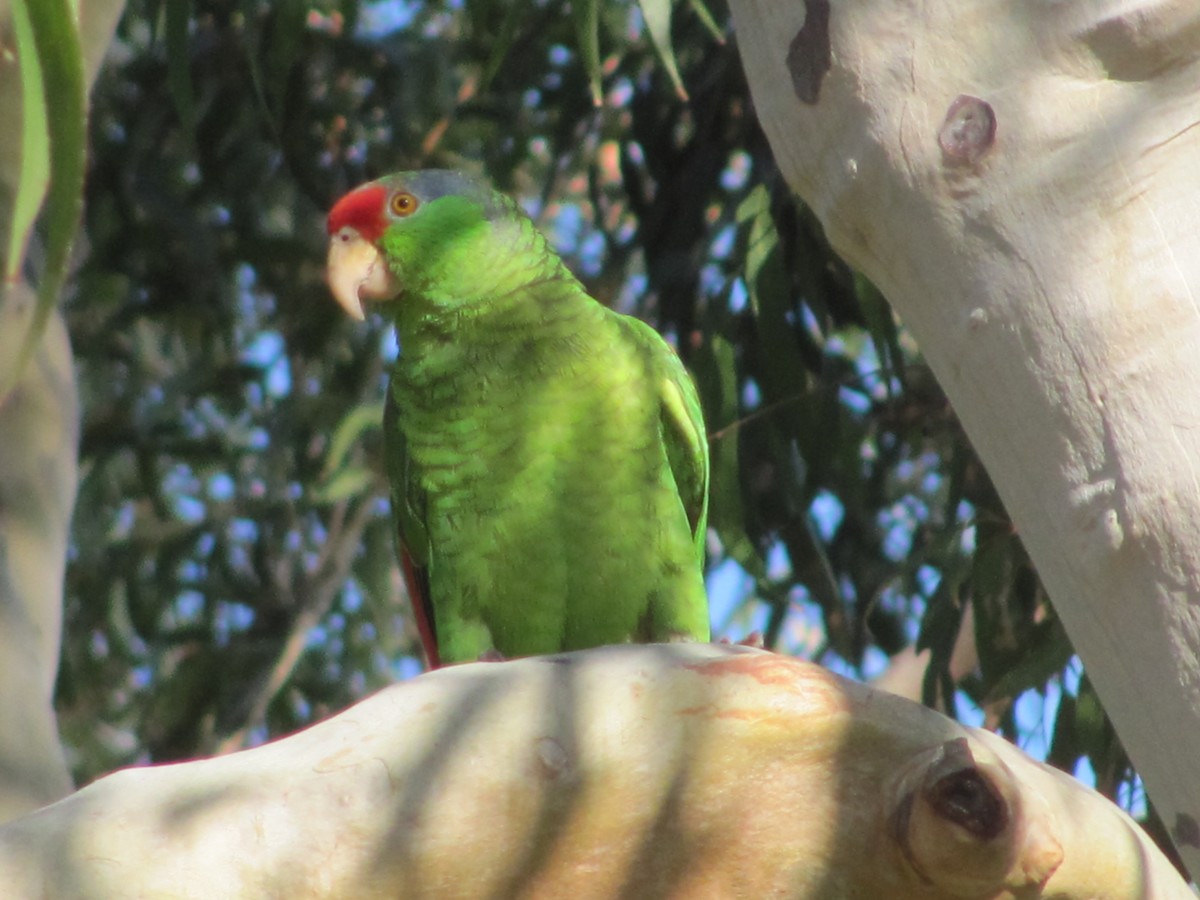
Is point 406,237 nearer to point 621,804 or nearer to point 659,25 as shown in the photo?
point 659,25

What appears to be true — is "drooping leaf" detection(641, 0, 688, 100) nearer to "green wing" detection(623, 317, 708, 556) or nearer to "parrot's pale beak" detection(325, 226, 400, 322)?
"green wing" detection(623, 317, 708, 556)

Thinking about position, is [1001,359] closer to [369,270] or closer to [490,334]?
[490,334]

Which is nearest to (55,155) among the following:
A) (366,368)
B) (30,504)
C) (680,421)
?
(30,504)

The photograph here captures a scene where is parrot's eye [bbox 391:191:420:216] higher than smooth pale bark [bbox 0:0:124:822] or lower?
higher

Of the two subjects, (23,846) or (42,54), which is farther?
(23,846)

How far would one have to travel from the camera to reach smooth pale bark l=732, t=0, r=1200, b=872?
908mm

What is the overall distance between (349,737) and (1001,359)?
504 mm

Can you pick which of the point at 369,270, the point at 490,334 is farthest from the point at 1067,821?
the point at 369,270

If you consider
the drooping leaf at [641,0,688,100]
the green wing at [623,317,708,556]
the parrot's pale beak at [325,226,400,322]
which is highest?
the drooping leaf at [641,0,688,100]

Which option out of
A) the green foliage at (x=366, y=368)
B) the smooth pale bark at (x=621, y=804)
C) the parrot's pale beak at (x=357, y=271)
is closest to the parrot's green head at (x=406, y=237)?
the parrot's pale beak at (x=357, y=271)

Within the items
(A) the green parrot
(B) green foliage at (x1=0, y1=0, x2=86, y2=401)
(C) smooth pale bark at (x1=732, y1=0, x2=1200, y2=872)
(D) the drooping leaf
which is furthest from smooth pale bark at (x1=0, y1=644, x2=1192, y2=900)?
(D) the drooping leaf

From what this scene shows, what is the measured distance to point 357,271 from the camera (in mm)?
2092

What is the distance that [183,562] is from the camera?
11.0ft

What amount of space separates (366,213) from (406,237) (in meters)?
0.07
